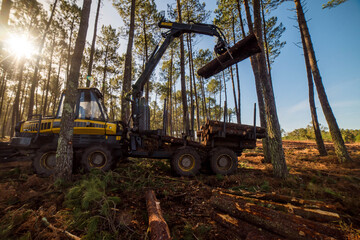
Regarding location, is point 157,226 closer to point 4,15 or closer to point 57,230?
point 57,230

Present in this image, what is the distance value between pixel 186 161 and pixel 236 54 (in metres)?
4.32

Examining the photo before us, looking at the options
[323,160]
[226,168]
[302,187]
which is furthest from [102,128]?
[323,160]

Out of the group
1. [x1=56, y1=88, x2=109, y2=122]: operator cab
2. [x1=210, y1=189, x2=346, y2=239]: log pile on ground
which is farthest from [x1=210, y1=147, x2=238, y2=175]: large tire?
[x1=56, y1=88, x2=109, y2=122]: operator cab

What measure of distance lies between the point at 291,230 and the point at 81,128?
5.89 m

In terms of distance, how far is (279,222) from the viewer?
1.96 meters

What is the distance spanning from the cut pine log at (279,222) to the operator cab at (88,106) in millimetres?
5114

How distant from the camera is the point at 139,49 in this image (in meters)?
17.0

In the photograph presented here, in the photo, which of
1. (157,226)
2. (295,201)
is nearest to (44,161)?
(157,226)

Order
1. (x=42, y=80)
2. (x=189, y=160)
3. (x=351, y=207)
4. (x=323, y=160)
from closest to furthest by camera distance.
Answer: (x=351, y=207)
(x=189, y=160)
(x=323, y=160)
(x=42, y=80)

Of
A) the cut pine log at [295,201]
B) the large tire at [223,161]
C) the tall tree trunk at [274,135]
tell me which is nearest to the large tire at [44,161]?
the large tire at [223,161]

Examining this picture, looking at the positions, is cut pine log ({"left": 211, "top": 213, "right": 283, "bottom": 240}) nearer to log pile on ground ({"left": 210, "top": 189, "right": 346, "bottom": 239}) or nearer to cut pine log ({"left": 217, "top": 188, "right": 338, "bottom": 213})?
log pile on ground ({"left": 210, "top": 189, "right": 346, "bottom": 239})

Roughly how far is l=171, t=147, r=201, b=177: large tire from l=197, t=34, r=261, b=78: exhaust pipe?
3.33m

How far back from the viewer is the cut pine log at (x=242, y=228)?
1.92 metres

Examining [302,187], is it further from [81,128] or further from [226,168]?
[81,128]
